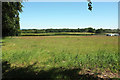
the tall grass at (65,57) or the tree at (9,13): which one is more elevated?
the tree at (9,13)

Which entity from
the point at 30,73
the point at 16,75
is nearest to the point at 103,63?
the point at 30,73

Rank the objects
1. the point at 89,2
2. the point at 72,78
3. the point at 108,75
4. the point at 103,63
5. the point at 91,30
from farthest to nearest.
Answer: the point at 91,30 < the point at 103,63 < the point at 89,2 < the point at 108,75 < the point at 72,78

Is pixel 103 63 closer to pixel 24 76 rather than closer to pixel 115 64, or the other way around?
pixel 115 64

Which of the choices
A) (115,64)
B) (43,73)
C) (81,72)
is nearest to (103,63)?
(115,64)

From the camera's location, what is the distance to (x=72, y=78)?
12.4 feet

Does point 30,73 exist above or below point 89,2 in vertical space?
below

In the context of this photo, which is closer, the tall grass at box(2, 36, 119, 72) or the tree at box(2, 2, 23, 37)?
the tall grass at box(2, 36, 119, 72)

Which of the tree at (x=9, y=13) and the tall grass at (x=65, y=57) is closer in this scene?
the tall grass at (x=65, y=57)

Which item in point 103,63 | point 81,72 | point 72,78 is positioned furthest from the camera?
point 103,63

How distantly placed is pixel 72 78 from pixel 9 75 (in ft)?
7.81

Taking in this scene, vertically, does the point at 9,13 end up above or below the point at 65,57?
above

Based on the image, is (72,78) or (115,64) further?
(115,64)

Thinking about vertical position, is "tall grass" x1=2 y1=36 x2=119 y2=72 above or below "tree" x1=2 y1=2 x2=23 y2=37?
below

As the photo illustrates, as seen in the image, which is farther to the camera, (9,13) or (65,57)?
(9,13)
